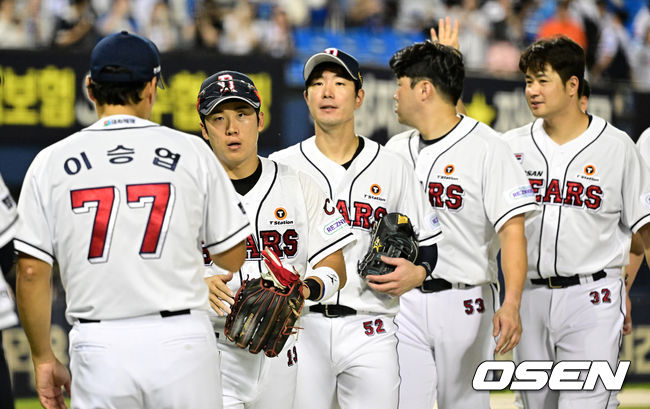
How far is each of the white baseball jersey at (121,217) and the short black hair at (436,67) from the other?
2.12m

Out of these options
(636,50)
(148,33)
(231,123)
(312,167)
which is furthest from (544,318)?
(636,50)

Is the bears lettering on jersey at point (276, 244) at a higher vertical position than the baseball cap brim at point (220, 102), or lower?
lower

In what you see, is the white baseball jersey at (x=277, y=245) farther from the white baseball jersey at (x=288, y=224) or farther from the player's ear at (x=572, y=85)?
the player's ear at (x=572, y=85)

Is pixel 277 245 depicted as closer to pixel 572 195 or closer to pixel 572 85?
pixel 572 195

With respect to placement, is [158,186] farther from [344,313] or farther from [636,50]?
[636,50]

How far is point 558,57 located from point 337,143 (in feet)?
4.86

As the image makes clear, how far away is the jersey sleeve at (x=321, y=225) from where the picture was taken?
165 inches

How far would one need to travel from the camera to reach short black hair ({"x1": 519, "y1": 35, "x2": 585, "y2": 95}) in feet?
17.5

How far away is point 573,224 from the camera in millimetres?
5195

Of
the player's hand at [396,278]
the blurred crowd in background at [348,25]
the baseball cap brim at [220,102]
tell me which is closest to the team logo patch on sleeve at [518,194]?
the player's hand at [396,278]

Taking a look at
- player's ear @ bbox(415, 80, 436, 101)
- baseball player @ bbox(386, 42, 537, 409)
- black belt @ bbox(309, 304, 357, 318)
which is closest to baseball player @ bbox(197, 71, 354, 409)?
black belt @ bbox(309, 304, 357, 318)

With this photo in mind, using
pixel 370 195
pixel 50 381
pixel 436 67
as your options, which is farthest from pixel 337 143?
pixel 50 381

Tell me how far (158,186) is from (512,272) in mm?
2232

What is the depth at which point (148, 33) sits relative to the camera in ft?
33.2
